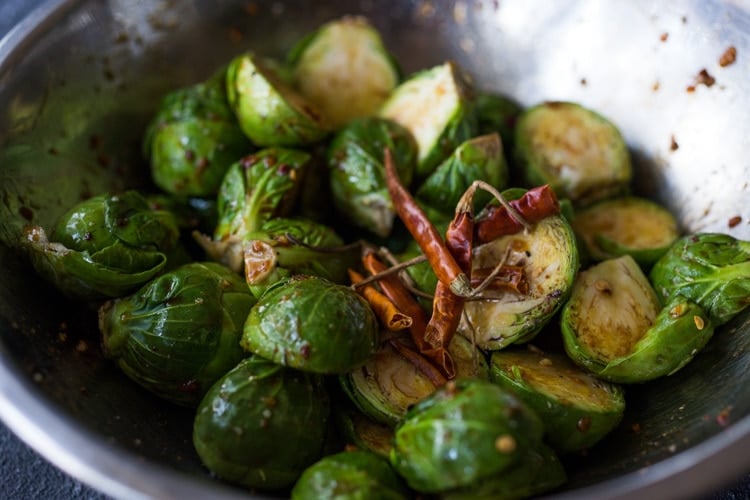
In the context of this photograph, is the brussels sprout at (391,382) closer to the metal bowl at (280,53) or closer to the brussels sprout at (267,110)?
the metal bowl at (280,53)

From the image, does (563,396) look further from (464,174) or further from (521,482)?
(464,174)

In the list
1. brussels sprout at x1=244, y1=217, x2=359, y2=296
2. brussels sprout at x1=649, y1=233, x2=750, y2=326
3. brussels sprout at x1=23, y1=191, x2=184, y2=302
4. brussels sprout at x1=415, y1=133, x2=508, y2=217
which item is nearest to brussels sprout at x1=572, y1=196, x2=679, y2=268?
brussels sprout at x1=649, y1=233, x2=750, y2=326

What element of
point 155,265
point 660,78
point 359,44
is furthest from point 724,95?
point 155,265

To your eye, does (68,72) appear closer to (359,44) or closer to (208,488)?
(359,44)

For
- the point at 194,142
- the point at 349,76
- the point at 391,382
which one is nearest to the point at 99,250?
the point at 194,142

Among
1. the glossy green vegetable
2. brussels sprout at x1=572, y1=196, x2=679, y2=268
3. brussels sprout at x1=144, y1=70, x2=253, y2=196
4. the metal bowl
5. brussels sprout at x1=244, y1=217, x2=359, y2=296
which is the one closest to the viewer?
the metal bowl

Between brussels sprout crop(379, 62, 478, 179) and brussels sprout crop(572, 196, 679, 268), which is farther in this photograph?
brussels sprout crop(379, 62, 478, 179)

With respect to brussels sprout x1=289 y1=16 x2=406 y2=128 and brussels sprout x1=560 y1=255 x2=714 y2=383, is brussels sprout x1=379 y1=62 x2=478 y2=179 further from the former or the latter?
brussels sprout x1=560 y1=255 x2=714 y2=383
